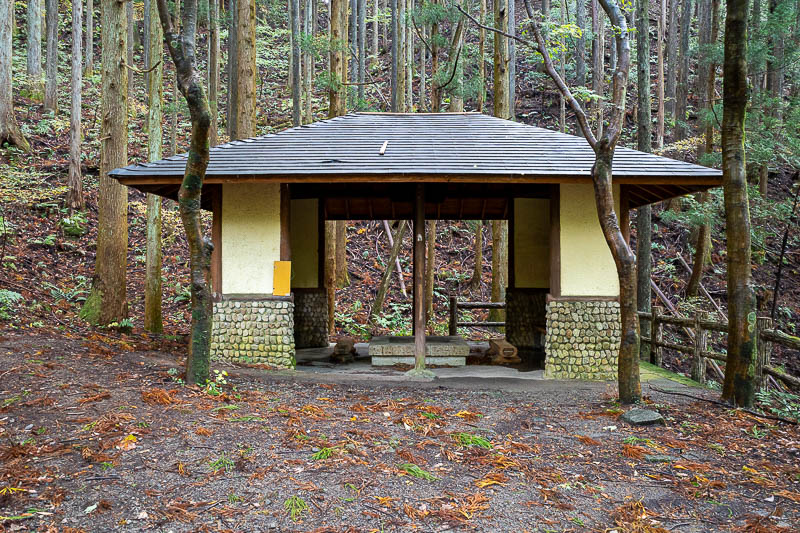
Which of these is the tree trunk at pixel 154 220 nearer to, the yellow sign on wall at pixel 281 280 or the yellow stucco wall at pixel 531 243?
the yellow sign on wall at pixel 281 280

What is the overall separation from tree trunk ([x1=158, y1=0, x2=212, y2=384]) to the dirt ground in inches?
18.1

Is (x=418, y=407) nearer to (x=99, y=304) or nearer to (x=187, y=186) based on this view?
(x=187, y=186)

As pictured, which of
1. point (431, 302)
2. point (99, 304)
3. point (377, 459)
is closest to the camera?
point (377, 459)

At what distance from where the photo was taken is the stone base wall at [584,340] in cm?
781

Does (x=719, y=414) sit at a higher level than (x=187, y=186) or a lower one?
lower

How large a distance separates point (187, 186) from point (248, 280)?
273 cm

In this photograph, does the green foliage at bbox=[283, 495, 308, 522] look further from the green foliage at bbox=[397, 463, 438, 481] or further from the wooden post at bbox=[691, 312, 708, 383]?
the wooden post at bbox=[691, 312, 708, 383]

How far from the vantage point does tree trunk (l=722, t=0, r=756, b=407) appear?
18.6 ft

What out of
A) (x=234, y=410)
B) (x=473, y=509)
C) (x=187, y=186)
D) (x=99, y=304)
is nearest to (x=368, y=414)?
(x=234, y=410)

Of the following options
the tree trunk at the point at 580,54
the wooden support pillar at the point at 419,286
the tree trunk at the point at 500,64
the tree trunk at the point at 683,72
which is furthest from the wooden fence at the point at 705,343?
the tree trunk at the point at 580,54

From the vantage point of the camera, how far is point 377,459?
13.4 ft

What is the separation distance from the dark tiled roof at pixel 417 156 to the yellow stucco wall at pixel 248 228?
20.1 inches

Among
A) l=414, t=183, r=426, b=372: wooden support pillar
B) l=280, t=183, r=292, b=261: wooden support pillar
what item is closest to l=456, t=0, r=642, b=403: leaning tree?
l=414, t=183, r=426, b=372: wooden support pillar

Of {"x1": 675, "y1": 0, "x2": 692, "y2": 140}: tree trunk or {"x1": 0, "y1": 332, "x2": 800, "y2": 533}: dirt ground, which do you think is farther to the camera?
{"x1": 675, "y1": 0, "x2": 692, "y2": 140}: tree trunk
